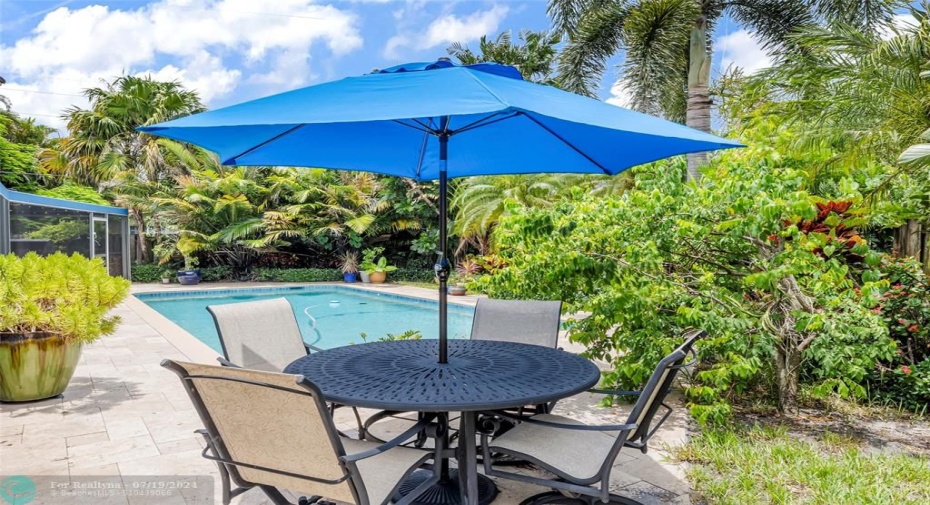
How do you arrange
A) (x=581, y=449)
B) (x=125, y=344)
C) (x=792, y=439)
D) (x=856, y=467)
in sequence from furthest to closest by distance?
(x=125, y=344), (x=792, y=439), (x=856, y=467), (x=581, y=449)

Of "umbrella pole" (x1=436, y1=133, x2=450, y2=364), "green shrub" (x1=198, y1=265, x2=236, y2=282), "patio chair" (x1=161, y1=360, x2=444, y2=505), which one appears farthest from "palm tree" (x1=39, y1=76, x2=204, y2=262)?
"patio chair" (x1=161, y1=360, x2=444, y2=505)

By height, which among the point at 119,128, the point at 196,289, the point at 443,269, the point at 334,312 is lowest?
the point at 334,312

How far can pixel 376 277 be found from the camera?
59.0ft

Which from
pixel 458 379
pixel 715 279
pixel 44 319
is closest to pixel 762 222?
pixel 715 279

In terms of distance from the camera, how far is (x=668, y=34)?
9.38 m

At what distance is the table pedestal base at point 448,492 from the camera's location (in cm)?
298

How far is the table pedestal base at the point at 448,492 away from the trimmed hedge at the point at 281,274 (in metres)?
15.2

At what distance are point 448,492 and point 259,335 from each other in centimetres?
163

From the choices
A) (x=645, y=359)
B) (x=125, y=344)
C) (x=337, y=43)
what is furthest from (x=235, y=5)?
(x=645, y=359)

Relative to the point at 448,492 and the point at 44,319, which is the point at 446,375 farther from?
the point at 44,319

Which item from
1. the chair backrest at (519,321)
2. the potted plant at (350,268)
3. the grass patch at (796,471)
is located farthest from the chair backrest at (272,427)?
the potted plant at (350,268)

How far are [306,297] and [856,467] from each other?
14545mm

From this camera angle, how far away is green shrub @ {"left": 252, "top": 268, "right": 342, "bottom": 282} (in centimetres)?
1838

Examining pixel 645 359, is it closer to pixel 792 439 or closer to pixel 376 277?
pixel 792 439
